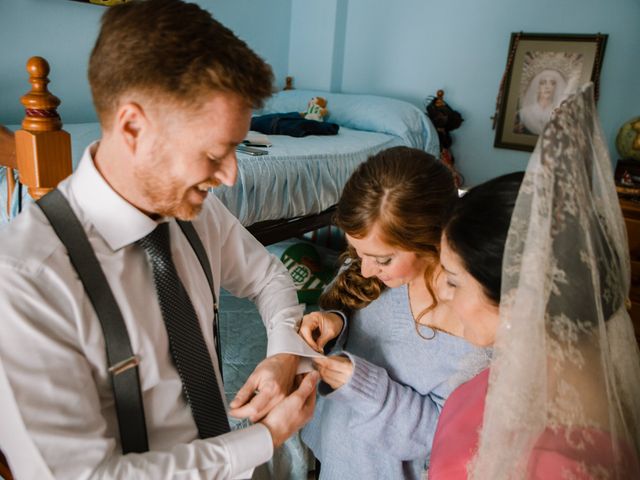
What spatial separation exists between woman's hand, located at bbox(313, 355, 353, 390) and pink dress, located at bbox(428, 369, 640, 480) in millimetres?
218

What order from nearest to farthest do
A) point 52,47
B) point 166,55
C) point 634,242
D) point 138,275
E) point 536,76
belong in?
point 166,55, point 138,275, point 634,242, point 52,47, point 536,76

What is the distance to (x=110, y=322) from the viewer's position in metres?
0.71

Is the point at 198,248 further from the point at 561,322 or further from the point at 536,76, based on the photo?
the point at 536,76

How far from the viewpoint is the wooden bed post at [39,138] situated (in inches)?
40.0

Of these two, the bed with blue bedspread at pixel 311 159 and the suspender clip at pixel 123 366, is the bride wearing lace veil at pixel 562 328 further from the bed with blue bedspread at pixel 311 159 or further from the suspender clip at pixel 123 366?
the bed with blue bedspread at pixel 311 159

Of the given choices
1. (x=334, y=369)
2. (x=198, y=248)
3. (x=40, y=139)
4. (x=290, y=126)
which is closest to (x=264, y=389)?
(x=334, y=369)

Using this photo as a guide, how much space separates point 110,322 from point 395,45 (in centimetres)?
360

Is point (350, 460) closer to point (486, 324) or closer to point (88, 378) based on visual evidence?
point (486, 324)

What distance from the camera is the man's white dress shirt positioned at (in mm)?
637

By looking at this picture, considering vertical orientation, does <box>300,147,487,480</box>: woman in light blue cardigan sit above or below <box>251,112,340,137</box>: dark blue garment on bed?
below

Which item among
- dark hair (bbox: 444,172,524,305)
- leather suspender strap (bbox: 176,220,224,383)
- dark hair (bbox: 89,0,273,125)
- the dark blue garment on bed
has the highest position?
dark hair (bbox: 89,0,273,125)

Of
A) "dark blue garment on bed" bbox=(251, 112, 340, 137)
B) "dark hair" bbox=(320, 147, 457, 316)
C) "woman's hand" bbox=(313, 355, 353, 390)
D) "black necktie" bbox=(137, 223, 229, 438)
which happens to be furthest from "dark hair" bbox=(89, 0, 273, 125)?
"dark blue garment on bed" bbox=(251, 112, 340, 137)

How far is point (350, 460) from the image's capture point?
3.83 ft

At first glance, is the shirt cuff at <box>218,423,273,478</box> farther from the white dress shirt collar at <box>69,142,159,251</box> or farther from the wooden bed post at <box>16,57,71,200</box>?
the wooden bed post at <box>16,57,71,200</box>
